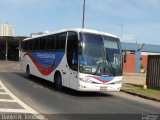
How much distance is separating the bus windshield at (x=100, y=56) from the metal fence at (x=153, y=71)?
7.09 m

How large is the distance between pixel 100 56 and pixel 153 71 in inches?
337

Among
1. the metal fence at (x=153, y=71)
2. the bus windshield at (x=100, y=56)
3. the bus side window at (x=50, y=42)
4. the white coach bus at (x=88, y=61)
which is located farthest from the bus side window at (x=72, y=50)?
the metal fence at (x=153, y=71)

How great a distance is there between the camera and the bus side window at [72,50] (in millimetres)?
17845

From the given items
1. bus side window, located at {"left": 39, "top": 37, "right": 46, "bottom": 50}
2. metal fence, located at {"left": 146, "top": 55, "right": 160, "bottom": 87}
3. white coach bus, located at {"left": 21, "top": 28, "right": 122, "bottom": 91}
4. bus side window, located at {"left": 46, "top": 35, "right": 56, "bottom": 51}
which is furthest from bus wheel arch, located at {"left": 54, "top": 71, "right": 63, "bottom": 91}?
metal fence, located at {"left": 146, "top": 55, "right": 160, "bottom": 87}

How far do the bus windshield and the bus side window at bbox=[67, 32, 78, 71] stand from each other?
54 cm

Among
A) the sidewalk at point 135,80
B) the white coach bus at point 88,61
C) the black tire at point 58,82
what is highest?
the white coach bus at point 88,61

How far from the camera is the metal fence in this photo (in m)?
24.7

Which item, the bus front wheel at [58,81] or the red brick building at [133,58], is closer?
the bus front wheel at [58,81]

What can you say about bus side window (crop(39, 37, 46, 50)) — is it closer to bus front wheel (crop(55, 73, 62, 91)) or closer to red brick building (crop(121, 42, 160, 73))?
bus front wheel (crop(55, 73, 62, 91))

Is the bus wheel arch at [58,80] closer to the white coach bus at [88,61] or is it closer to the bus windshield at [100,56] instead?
the white coach bus at [88,61]

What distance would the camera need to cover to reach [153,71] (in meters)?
25.2

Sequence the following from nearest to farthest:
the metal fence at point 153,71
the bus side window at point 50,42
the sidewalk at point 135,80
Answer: the bus side window at point 50,42, the metal fence at point 153,71, the sidewalk at point 135,80

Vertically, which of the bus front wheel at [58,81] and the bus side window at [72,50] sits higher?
the bus side window at [72,50]

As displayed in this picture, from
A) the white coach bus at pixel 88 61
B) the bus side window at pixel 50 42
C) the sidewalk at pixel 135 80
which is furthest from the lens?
the sidewalk at pixel 135 80
